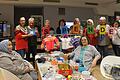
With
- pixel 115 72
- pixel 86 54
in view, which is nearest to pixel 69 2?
pixel 86 54

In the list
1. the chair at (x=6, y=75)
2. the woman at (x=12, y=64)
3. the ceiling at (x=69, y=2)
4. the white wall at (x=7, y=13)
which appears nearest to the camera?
the chair at (x=6, y=75)

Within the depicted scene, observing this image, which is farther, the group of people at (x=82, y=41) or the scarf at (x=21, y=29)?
the scarf at (x=21, y=29)

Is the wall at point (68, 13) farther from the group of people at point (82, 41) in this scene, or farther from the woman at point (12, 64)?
the woman at point (12, 64)

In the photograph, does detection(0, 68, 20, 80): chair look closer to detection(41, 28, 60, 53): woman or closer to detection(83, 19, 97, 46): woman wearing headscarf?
detection(41, 28, 60, 53): woman

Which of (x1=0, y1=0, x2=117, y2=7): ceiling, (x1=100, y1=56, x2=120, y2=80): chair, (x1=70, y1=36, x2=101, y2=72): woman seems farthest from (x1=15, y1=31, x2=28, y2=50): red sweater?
(x1=0, y1=0, x2=117, y2=7): ceiling

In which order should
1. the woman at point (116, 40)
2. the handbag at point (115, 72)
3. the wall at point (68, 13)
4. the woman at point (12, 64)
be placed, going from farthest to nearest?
the wall at point (68, 13)
the woman at point (116, 40)
the woman at point (12, 64)
the handbag at point (115, 72)

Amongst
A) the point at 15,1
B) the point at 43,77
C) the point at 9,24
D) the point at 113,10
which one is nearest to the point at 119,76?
the point at 43,77

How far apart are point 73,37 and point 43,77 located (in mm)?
2946

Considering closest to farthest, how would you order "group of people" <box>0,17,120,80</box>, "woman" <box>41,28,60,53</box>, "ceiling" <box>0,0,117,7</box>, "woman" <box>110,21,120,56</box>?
"group of people" <box>0,17,120,80</box> < "woman" <box>41,28,60,53</box> < "woman" <box>110,21,120,56</box> < "ceiling" <box>0,0,117,7</box>

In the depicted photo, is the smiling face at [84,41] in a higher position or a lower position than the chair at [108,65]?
higher

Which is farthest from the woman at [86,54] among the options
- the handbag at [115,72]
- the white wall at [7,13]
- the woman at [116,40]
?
the white wall at [7,13]

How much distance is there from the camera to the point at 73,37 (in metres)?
5.41

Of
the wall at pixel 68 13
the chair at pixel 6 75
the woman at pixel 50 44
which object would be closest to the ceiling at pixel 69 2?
the wall at pixel 68 13

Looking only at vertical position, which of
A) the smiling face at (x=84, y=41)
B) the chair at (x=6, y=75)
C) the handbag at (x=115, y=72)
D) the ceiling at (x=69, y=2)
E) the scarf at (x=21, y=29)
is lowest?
the chair at (x=6, y=75)
